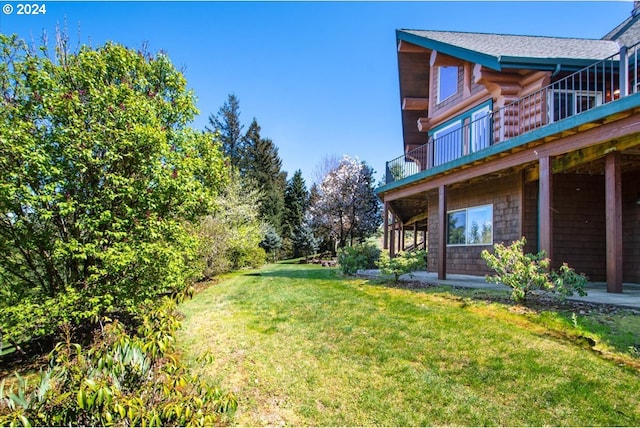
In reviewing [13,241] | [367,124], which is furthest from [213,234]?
[367,124]

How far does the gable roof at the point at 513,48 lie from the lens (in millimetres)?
8375

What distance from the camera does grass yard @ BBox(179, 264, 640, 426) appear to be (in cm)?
309

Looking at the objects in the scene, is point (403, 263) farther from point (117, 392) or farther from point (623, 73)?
point (117, 392)

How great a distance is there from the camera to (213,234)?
13625 mm

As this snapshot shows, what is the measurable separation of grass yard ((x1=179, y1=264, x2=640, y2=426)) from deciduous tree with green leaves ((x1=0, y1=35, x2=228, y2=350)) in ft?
5.36

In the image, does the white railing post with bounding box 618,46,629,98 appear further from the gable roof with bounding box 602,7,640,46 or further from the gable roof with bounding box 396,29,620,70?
the gable roof with bounding box 602,7,640,46

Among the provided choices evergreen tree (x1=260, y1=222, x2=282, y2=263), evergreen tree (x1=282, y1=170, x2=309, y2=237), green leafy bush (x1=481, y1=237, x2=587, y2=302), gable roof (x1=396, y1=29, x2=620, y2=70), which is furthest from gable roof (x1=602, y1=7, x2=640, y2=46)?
evergreen tree (x1=282, y1=170, x2=309, y2=237)

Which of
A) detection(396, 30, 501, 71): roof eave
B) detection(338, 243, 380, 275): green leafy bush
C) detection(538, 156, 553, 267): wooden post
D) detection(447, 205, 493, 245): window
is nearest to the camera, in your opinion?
detection(538, 156, 553, 267): wooden post

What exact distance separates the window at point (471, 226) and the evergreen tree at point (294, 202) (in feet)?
67.7

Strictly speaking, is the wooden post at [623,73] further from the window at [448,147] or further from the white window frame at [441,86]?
the white window frame at [441,86]

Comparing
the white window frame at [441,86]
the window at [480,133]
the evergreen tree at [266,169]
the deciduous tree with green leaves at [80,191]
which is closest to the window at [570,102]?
the window at [480,133]

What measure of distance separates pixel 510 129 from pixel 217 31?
8018 millimetres

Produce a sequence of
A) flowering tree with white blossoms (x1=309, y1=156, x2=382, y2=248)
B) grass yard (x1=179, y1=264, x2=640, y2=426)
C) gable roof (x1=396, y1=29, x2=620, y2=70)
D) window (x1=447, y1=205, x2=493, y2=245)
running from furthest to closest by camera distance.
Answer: flowering tree with white blossoms (x1=309, y1=156, x2=382, y2=248) → window (x1=447, y1=205, x2=493, y2=245) → gable roof (x1=396, y1=29, x2=620, y2=70) → grass yard (x1=179, y1=264, x2=640, y2=426)

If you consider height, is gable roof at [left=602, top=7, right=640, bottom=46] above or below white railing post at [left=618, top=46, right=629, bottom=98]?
above
